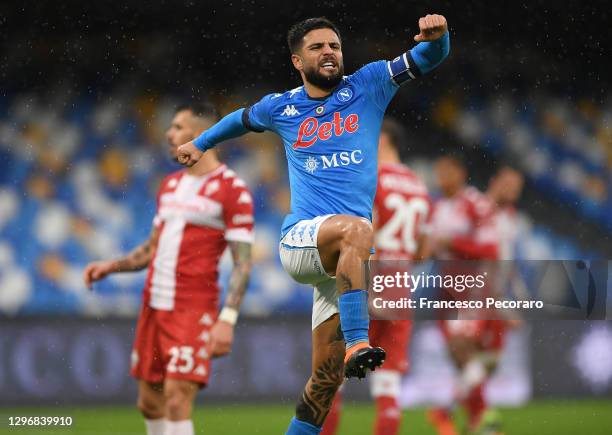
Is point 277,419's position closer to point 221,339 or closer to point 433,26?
point 221,339

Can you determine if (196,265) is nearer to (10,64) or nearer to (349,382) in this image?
(349,382)

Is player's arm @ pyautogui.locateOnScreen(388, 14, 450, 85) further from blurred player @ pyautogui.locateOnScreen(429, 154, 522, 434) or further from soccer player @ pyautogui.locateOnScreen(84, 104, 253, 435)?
blurred player @ pyautogui.locateOnScreen(429, 154, 522, 434)

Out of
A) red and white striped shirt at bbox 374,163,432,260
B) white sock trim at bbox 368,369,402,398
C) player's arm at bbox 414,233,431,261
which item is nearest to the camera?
white sock trim at bbox 368,369,402,398

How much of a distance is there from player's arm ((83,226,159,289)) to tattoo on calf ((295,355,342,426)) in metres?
1.72

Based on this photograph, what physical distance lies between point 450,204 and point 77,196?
402cm

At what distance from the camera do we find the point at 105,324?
30.1ft

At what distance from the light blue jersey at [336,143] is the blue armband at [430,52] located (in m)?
0.16

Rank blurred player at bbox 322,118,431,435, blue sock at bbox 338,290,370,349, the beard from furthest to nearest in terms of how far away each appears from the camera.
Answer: blurred player at bbox 322,118,431,435, the beard, blue sock at bbox 338,290,370,349

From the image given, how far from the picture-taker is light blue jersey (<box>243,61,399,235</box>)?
398 cm

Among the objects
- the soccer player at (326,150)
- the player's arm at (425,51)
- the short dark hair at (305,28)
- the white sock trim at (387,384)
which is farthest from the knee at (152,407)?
the player's arm at (425,51)

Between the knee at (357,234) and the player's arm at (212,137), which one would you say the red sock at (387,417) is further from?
the knee at (357,234)

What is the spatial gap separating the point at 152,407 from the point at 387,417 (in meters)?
1.36

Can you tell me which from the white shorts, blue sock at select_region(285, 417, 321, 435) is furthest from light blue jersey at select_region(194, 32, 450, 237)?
blue sock at select_region(285, 417, 321, 435)

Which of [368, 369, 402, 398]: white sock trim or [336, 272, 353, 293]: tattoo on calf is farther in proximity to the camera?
[368, 369, 402, 398]: white sock trim
